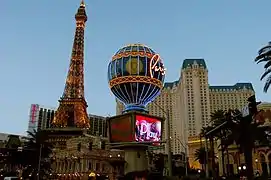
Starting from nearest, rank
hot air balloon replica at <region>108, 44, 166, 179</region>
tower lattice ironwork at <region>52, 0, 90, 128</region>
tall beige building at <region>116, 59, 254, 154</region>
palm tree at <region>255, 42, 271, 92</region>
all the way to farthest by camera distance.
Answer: palm tree at <region>255, 42, 271, 92</region>, hot air balloon replica at <region>108, 44, 166, 179</region>, tower lattice ironwork at <region>52, 0, 90, 128</region>, tall beige building at <region>116, 59, 254, 154</region>

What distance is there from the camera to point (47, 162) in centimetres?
7456

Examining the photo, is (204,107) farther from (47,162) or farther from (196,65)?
(47,162)

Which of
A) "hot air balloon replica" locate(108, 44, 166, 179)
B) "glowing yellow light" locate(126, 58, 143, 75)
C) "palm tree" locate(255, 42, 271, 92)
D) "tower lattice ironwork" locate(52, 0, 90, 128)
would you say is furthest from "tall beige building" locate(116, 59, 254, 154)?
"palm tree" locate(255, 42, 271, 92)

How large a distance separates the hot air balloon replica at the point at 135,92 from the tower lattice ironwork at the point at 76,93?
221 feet

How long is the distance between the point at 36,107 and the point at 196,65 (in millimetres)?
93122

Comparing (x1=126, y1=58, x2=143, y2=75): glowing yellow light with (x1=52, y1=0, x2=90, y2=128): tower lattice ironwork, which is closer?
(x1=126, y1=58, x2=143, y2=75): glowing yellow light

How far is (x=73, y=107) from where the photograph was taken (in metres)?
118

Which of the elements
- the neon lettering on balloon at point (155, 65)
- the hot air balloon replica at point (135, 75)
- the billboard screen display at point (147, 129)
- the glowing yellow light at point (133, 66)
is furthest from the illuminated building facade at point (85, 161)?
the glowing yellow light at point (133, 66)

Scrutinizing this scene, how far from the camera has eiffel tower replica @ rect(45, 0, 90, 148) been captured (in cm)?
11556

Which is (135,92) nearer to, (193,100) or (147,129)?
(147,129)

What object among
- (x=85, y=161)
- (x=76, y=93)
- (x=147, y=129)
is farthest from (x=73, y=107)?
(x=147, y=129)

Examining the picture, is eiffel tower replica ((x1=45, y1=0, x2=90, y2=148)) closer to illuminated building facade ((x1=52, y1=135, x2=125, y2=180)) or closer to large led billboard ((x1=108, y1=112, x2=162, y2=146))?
illuminated building facade ((x1=52, y1=135, x2=125, y2=180))

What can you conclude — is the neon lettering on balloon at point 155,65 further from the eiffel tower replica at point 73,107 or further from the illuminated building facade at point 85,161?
the eiffel tower replica at point 73,107

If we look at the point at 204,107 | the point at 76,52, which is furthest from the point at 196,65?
the point at 76,52
